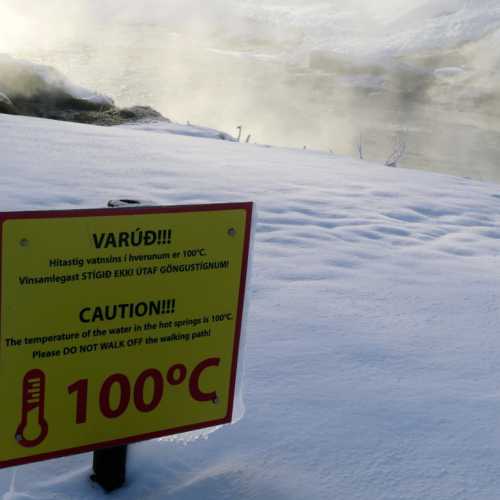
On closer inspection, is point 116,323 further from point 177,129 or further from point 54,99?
point 54,99

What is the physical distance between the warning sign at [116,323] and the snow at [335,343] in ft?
0.39

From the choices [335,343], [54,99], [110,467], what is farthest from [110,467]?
[54,99]

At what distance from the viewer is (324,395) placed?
1.33m

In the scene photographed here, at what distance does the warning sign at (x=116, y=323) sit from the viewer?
835 millimetres

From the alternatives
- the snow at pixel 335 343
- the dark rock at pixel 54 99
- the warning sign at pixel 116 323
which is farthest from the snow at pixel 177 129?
the warning sign at pixel 116 323

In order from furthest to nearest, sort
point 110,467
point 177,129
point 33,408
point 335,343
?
point 177,129
point 335,343
point 110,467
point 33,408

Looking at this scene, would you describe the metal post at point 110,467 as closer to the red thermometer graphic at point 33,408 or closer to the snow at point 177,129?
the red thermometer graphic at point 33,408

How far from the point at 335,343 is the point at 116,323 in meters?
0.79

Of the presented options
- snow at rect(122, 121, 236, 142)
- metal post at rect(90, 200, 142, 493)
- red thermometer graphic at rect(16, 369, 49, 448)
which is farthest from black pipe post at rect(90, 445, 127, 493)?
snow at rect(122, 121, 236, 142)

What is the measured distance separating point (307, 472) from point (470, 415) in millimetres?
389

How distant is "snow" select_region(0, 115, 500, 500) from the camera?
1068 mm

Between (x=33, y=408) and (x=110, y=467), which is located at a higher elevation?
(x=33, y=408)

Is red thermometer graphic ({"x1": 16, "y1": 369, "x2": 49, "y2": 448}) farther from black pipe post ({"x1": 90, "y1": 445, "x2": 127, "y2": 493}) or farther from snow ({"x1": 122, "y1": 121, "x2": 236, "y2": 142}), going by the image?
snow ({"x1": 122, "y1": 121, "x2": 236, "y2": 142})

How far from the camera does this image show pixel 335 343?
159 centimetres
